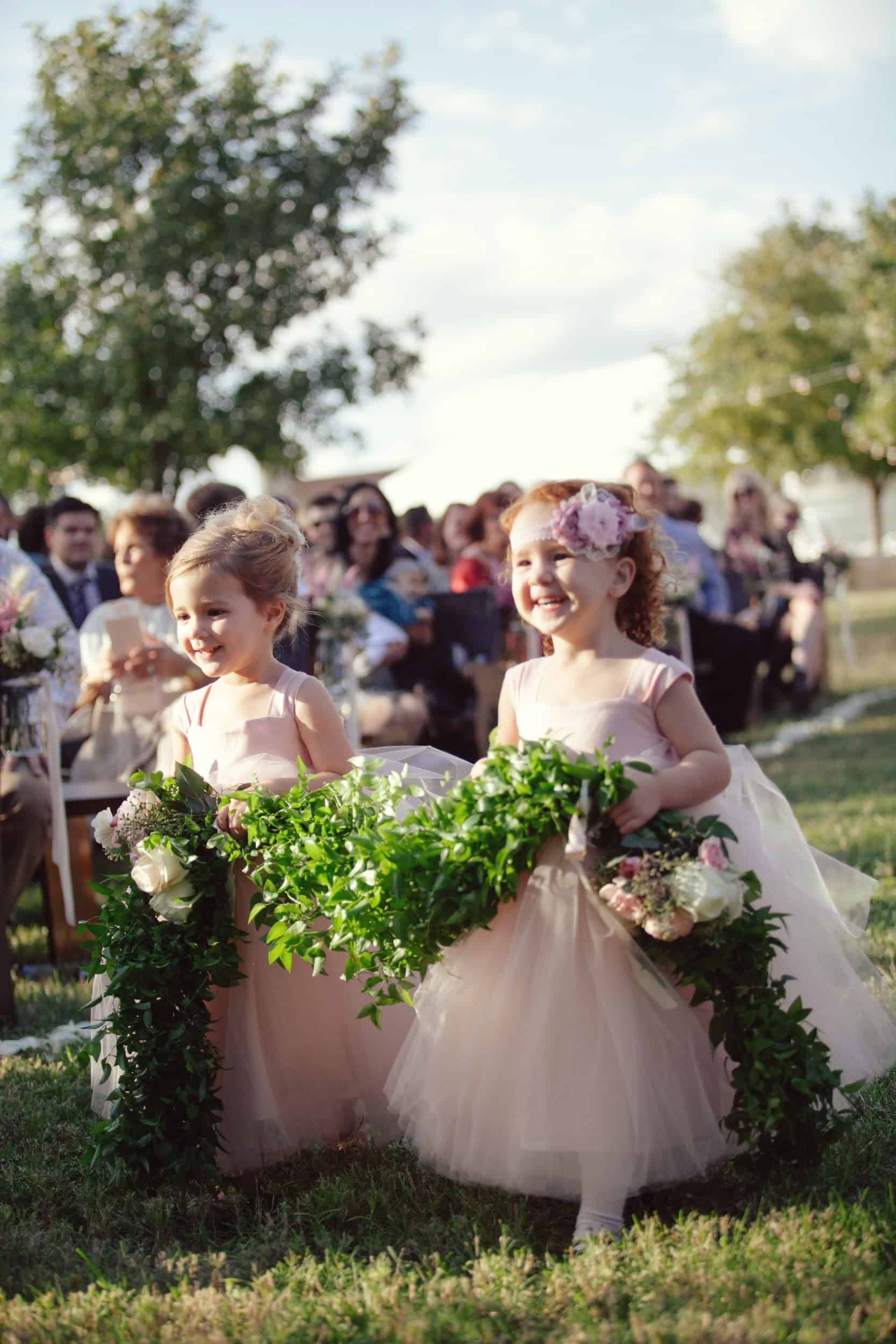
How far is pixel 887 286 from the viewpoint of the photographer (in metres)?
32.3

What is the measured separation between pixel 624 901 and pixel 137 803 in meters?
1.40

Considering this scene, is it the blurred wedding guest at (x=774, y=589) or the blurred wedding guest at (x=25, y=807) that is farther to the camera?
the blurred wedding guest at (x=774, y=589)

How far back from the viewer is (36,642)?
5773 millimetres

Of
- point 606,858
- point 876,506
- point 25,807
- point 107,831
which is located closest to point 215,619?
point 107,831

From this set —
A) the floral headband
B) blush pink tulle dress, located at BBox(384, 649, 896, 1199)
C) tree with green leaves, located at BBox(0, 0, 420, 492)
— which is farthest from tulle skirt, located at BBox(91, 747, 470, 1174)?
tree with green leaves, located at BBox(0, 0, 420, 492)

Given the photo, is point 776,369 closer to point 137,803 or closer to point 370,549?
point 370,549

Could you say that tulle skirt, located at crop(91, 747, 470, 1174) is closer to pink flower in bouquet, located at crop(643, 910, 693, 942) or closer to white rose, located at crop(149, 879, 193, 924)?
white rose, located at crop(149, 879, 193, 924)

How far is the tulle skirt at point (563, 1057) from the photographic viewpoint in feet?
9.82

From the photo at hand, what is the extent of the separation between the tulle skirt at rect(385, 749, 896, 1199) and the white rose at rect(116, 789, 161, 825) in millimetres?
900

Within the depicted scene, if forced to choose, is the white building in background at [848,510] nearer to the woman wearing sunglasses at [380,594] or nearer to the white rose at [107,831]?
the woman wearing sunglasses at [380,594]

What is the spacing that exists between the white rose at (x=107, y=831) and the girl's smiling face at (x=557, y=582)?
126 centimetres

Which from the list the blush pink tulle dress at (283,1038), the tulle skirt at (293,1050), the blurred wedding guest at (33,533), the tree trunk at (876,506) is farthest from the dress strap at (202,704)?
the tree trunk at (876,506)

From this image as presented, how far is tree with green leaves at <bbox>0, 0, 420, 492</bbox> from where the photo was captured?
23312mm

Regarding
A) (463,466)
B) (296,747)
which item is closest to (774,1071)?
(296,747)
